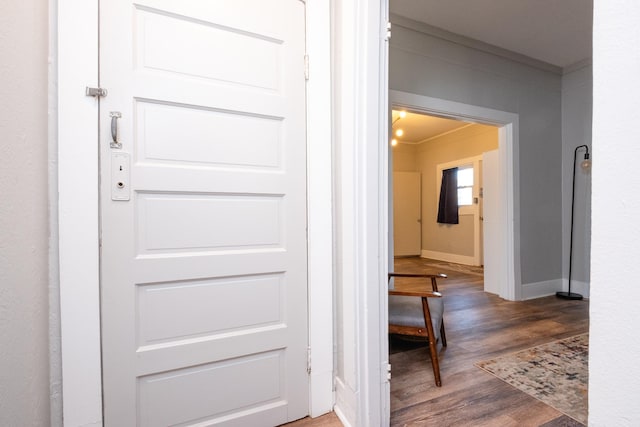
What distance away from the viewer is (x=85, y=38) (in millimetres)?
1046

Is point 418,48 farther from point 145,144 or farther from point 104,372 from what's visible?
point 104,372

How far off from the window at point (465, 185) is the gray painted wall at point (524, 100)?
203 cm

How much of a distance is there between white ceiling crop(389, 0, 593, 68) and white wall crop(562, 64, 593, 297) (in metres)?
0.40

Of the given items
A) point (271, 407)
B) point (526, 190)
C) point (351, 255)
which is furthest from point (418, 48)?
point (271, 407)

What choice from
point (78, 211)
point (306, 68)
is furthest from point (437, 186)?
point (78, 211)

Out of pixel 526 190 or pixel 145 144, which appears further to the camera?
pixel 526 190

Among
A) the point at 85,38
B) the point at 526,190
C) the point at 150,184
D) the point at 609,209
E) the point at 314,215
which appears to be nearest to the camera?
the point at 609,209

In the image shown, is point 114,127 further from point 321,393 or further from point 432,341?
point 432,341

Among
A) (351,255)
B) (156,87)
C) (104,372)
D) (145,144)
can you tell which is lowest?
(104,372)

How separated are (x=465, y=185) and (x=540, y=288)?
273cm

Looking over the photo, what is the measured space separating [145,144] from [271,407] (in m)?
1.33

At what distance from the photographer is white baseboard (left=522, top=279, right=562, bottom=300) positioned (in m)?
3.28

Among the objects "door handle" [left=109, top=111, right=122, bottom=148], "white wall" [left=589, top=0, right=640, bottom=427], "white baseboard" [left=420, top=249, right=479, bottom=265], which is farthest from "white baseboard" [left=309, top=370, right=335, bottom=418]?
"white baseboard" [left=420, top=249, right=479, bottom=265]

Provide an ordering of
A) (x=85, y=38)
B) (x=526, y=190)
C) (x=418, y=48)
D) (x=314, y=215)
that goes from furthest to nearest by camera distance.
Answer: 1. (x=526, y=190)
2. (x=418, y=48)
3. (x=314, y=215)
4. (x=85, y=38)
